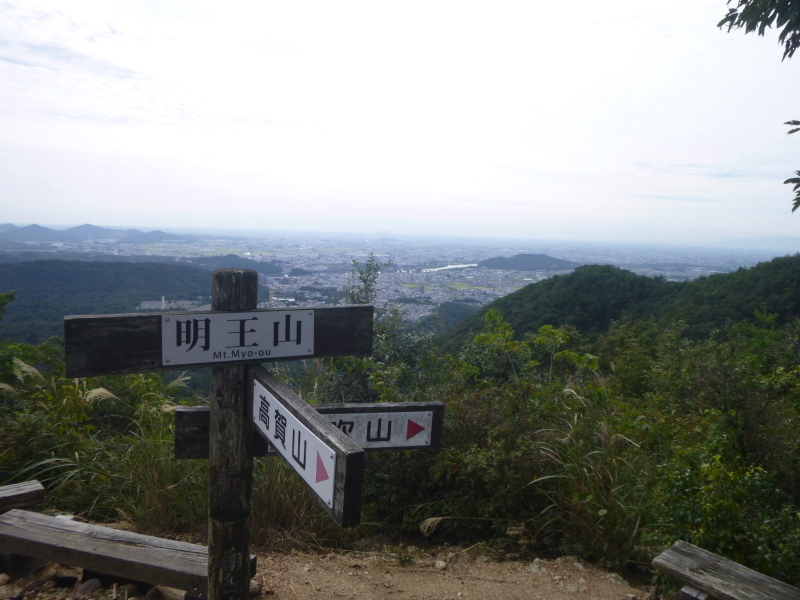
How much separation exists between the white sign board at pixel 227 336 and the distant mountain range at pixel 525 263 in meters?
32.7

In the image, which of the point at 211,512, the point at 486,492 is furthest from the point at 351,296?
the point at 211,512

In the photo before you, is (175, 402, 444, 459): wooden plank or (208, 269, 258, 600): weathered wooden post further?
(175, 402, 444, 459): wooden plank

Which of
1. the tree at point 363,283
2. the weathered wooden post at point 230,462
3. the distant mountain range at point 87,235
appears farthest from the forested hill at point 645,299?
the distant mountain range at point 87,235

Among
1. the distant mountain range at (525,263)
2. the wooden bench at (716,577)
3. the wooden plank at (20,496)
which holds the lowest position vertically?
the distant mountain range at (525,263)

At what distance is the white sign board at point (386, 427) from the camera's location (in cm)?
214

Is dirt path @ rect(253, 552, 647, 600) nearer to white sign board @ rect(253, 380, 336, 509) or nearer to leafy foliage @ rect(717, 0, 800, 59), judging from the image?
white sign board @ rect(253, 380, 336, 509)

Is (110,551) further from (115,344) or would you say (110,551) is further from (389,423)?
(389,423)

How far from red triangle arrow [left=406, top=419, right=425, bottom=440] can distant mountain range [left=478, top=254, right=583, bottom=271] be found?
32338 mm

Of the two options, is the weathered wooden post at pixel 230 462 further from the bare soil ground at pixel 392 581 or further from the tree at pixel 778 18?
the tree at pixel 778 18

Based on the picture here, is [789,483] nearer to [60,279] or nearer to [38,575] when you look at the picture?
[38,575]

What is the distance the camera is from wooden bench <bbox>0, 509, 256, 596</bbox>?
2.41 m

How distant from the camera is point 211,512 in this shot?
1948 mm

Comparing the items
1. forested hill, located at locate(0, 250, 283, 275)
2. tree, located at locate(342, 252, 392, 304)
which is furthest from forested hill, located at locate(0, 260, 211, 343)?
tree, located at locate(342, 252, 392, 304)

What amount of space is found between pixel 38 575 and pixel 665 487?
305 centimetres
